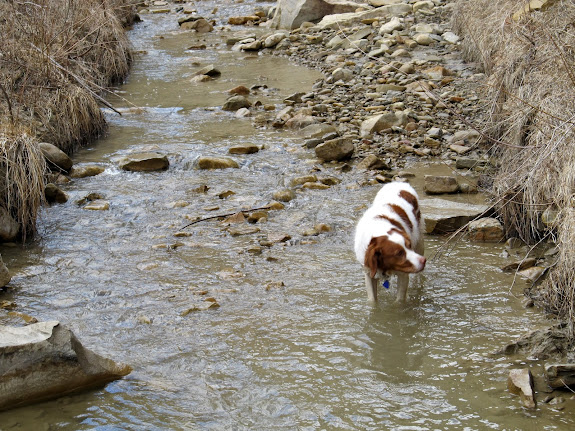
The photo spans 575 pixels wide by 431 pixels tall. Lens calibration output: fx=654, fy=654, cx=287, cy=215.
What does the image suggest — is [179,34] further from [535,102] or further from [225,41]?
[535,102]

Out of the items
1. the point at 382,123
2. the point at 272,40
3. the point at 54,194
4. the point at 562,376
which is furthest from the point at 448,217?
the point at 272,40

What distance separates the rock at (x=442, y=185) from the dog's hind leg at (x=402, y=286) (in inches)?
101

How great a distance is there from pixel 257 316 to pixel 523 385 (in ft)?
7.27

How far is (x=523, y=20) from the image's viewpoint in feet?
28.7

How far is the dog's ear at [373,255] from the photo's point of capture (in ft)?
16.6

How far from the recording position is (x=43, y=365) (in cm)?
427

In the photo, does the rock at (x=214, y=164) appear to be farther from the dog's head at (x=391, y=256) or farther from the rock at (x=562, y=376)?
the rock at (x=562, y=376)

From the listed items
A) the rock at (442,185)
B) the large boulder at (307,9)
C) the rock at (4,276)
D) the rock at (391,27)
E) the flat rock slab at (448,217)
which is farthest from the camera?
the large boulder at (307,9)

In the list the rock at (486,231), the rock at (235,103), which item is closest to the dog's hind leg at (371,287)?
the rock at (486,231)

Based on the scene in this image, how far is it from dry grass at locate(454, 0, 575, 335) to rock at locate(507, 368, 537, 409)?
2.37 feet

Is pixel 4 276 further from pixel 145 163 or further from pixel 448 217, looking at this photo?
pixel 448 217

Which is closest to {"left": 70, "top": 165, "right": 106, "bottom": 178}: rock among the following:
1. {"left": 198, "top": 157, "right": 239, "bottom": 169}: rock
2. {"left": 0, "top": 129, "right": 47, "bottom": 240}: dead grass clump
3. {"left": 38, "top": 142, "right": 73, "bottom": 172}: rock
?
{"left": 38, "top": 142, "right": 73, "bottom": 172}: rock

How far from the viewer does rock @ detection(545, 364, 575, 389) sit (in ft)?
13.8

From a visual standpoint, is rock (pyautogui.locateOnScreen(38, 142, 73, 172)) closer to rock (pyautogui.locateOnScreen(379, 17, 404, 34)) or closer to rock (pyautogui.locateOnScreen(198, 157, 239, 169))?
rock (pyautogui.locateOnScreen(198, 157, 239, 169))
